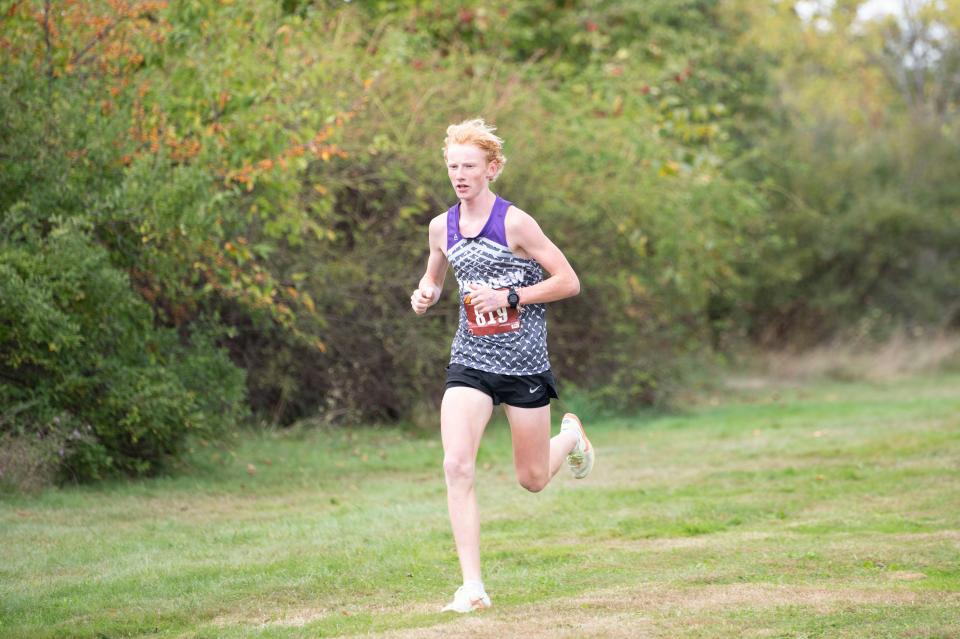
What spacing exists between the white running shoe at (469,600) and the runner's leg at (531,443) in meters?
0.81

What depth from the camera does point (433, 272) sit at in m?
6.93

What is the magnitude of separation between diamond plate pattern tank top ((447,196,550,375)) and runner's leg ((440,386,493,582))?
225mm

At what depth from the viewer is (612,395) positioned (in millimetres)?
18016

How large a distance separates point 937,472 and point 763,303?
15.5 m

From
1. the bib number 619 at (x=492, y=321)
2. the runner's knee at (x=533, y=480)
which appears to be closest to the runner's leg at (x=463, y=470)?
the bib number 619 at (x=492, y=321)

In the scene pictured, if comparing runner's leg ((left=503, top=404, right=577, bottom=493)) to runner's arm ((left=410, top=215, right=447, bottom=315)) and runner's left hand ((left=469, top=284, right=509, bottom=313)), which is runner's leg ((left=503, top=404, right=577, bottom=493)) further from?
runner's arm ((left=410, top=215, right=447, bottom=315))

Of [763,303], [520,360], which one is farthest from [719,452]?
[763,303]

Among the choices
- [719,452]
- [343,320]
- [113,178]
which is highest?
[113,178]

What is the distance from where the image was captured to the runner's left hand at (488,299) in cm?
642

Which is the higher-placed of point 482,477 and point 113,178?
point 113,178

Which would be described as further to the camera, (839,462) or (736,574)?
(839,462)

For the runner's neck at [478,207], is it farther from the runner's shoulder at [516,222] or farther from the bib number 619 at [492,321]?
the bib number 619 at [492,321]

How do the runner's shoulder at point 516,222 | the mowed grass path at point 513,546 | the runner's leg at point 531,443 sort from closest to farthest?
the mowed grass path at point 513,546
the runner's shoulder at point 516,222
the runner's leg at point 531,443

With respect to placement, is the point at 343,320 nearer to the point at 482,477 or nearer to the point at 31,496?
the point at 482,477
